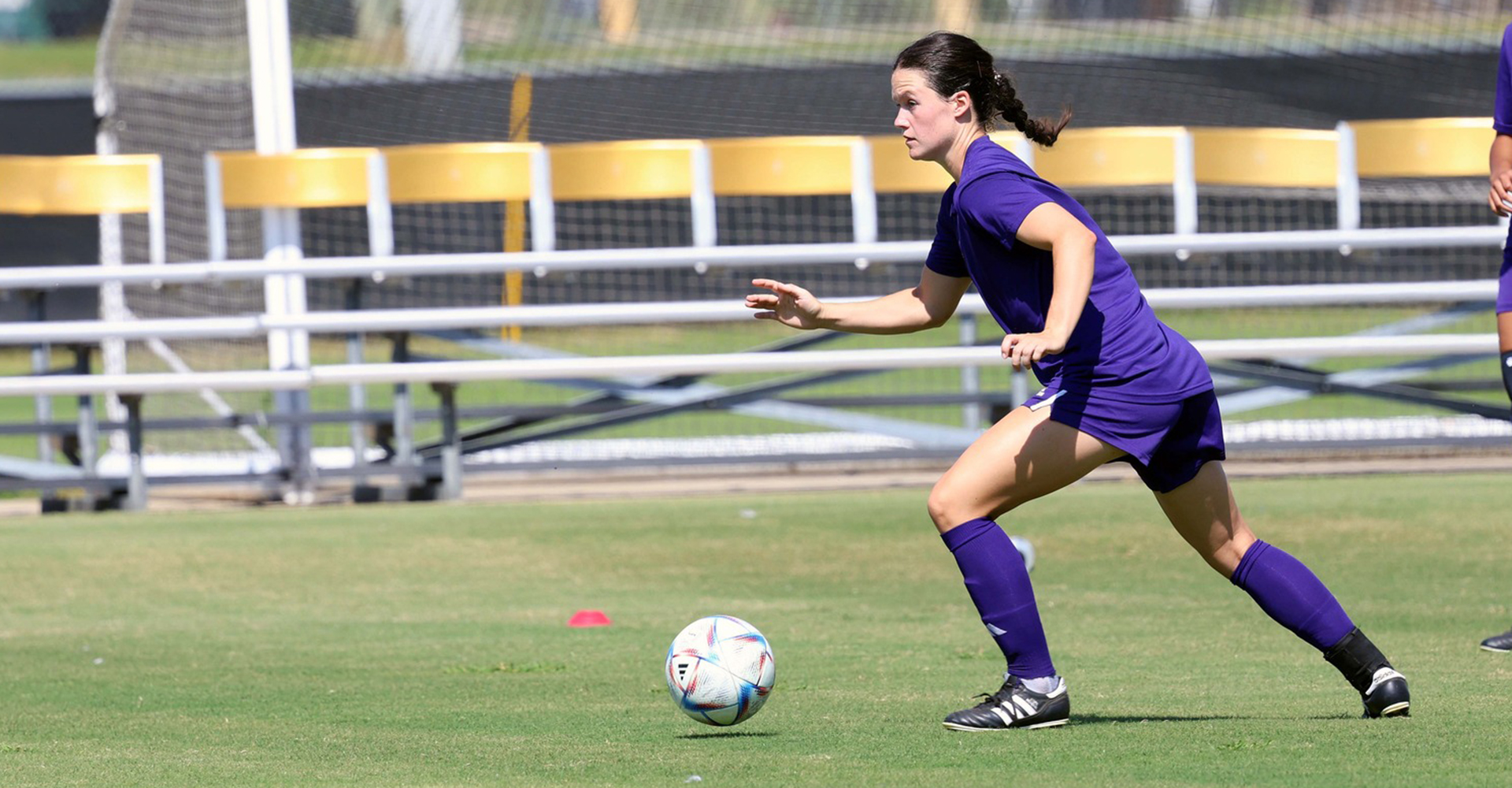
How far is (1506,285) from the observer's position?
5.91 meters

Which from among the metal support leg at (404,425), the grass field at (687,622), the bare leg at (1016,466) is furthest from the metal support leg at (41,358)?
the bare leg at (1016,466)

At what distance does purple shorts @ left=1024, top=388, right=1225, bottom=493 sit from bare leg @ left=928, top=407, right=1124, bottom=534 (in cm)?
3

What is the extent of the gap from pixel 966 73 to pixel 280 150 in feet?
28.2

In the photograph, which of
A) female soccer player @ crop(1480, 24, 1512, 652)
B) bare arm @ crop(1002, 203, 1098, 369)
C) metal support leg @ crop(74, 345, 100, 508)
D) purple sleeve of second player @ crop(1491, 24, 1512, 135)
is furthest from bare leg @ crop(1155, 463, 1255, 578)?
metal support leg @ crop(74, 345, 100, 508)

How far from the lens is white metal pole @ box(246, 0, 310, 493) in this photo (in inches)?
454

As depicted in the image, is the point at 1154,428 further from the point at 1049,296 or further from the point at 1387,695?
the point at 1387,695

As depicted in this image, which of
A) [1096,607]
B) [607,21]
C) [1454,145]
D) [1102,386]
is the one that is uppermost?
[607,21]

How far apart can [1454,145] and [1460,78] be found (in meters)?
7.13

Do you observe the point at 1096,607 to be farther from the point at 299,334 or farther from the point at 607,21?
the point at 607,21

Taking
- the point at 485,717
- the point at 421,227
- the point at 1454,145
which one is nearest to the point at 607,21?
the point at 421,227

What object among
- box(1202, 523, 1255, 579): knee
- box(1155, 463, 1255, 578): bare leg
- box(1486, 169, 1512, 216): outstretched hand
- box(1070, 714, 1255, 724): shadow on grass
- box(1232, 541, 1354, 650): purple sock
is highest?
box(1486, 169, 1512, 216): outstretched hand

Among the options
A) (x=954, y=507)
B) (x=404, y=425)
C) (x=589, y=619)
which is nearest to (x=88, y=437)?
(x=404, y=425)

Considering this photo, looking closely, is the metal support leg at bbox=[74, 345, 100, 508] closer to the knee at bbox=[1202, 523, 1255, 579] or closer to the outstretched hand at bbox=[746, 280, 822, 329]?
the outstretched hand at bbox=[746, 280, 822, 329]

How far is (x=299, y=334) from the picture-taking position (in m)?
11.5
